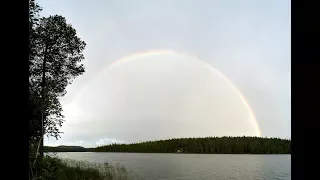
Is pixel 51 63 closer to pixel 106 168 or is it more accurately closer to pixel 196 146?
pixel 106 168

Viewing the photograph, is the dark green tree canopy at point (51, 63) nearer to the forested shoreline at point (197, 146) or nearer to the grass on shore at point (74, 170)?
the grass on shore at point (74, 170)

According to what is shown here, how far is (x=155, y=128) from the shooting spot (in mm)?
5691

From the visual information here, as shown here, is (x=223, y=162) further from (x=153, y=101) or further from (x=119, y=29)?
(x=119, y=29)

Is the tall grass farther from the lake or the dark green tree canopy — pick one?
the dark green tree canopy

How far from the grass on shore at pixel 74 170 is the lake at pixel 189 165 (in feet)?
0.48

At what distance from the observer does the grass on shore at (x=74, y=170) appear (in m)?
4.62

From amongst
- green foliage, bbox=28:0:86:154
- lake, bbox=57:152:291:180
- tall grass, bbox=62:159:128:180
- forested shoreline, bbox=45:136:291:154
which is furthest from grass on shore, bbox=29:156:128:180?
forested shoreline, bbox=45:136:291:154

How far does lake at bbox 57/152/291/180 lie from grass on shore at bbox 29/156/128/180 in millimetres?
145

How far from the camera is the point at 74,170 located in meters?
5.89

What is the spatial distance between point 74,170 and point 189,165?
13.0ft

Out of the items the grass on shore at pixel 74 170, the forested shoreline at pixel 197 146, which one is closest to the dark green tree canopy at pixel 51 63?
the grass on shore at pixel 74 170

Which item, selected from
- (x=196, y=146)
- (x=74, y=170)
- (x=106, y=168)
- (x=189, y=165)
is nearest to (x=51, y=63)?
(x=74, y=170)
